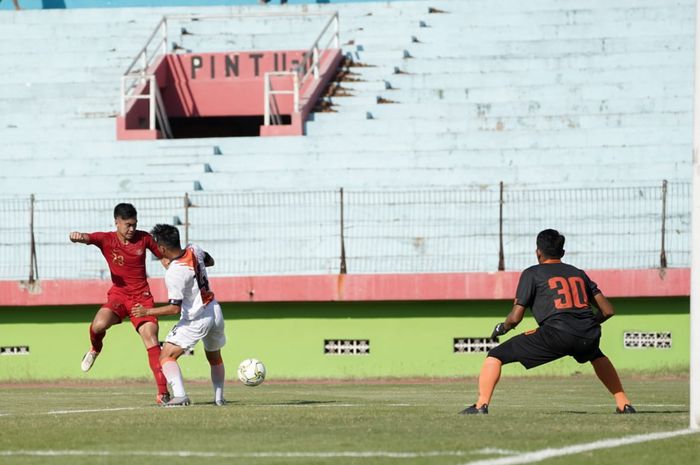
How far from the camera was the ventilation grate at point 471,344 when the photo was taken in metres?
18.2

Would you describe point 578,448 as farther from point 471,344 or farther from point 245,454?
point 471,344

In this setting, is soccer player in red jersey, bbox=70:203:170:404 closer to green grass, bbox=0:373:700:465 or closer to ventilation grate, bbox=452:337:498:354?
green grass, bbox=0:373:700:465

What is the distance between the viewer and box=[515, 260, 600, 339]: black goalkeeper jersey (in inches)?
391

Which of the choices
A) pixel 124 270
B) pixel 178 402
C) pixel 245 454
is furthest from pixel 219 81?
pixel 245 454

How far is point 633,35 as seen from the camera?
86.2 ft

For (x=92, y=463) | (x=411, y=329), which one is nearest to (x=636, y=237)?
(x=411, y=329)

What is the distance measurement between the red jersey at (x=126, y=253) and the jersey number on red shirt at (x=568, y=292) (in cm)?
396

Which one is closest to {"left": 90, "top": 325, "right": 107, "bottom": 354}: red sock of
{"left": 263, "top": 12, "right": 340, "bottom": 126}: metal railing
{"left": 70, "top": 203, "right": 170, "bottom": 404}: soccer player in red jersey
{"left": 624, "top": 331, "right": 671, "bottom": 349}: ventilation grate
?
{"left": 70, "top": 203, "right": 170, "bottom": 404}: soccer player in red jersey

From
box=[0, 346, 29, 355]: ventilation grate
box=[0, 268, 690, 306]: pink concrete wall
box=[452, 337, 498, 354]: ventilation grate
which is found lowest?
box=[0, 346, 29, 355]: ventilation grate

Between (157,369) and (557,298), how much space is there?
370 cm

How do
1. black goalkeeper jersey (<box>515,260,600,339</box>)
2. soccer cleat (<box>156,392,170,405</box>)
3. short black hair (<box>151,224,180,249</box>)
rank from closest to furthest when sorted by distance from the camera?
black goalkeeper jersey (<box>515,260,600,339</box>), short black hair (<box>151,224,180,249</box>), soccer cleat (<box>156,392,170,405</box>)

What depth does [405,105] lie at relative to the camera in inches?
941

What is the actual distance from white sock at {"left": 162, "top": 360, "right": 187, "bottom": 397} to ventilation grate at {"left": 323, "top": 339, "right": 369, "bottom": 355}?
690 cm

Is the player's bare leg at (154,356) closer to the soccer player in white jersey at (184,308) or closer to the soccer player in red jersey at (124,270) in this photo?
the soccer player in red jersey at (124,270)
